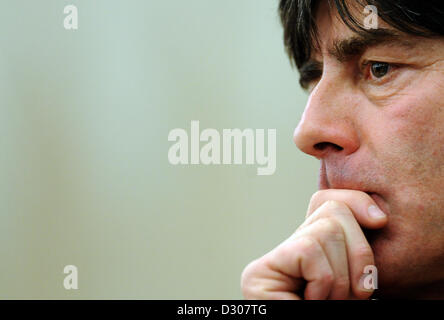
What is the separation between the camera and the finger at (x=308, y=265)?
0.84m

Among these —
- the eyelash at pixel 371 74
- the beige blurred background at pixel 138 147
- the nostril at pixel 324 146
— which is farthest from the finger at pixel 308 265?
the beige blurred background at pixel 138 147

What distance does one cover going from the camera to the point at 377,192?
929 millimetres

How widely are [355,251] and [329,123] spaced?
26 centimetres

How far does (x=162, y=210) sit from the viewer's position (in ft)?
7.31

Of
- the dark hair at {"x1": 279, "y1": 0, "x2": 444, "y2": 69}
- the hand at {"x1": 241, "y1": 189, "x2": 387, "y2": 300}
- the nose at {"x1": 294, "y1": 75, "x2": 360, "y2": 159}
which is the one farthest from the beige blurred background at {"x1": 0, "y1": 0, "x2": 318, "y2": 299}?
the hand at {"x1": 241, "y1": 189, "x2": 387, "y2": 300}

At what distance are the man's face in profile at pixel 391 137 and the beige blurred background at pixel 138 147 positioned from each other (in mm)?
1190

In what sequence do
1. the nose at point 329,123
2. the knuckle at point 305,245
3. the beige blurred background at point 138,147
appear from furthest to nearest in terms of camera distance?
the beige blurred background at point 138,147 < the nose at point 329,123 < the knuckle at point 305,245

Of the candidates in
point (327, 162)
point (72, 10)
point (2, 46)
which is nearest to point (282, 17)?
point (327, 162)

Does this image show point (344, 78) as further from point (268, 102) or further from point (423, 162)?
point (268, 102)

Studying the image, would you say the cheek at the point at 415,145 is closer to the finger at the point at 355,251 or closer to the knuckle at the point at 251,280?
the finger at the point at 355,251

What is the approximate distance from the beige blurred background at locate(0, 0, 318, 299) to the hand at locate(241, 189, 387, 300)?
1.28 meters

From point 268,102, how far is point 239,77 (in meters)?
0.18

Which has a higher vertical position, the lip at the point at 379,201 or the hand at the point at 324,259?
the lip at the point at 379,201

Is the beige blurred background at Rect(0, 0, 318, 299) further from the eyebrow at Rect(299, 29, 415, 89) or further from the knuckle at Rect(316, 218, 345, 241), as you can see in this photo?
the knuckle at Rect(316, 218, 345, 241)
